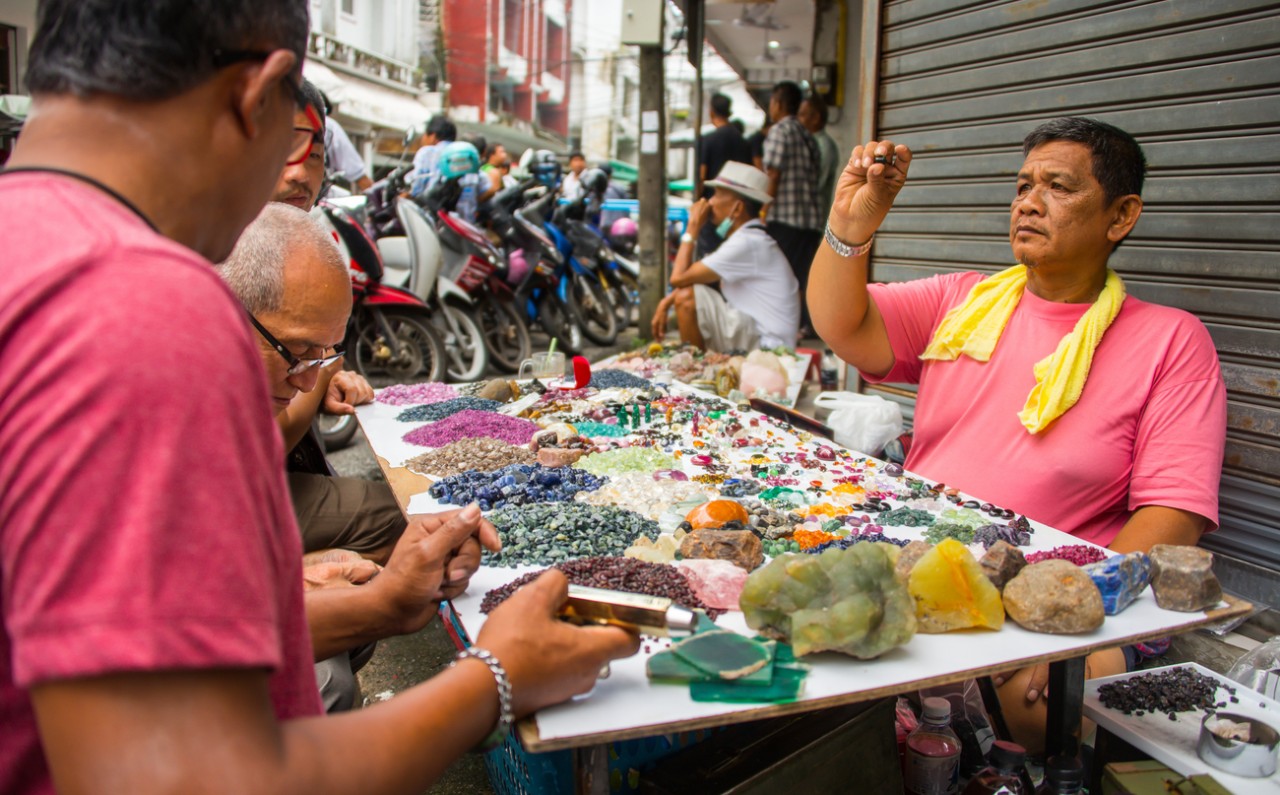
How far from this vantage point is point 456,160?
782 cm

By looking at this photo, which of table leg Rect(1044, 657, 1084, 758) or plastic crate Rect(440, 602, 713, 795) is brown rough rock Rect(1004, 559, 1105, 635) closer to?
table leg Rect(1044, 657, 1084, 758)

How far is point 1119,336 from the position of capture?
2.67 meters

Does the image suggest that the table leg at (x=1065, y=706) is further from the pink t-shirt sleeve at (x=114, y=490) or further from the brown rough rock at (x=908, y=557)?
the pink t-shirt sleeve at (x=114, y=490)

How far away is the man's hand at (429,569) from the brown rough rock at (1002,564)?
3.38 feet

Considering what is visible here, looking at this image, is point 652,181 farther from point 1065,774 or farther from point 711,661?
point 711,661

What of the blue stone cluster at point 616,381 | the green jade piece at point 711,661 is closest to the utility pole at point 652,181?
the blue stone cluster at point 616,381

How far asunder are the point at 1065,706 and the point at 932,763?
0.37 metres

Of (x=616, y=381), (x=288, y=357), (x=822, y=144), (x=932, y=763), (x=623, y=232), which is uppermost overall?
(x=822, y=144)

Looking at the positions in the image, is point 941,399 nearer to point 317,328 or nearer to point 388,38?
point 317,328

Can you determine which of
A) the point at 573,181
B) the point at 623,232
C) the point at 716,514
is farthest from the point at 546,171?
the point at 716,514

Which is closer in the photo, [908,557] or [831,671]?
[831,671]

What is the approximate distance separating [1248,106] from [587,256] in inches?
280

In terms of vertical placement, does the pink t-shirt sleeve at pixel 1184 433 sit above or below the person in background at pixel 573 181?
below

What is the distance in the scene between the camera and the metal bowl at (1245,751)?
1784 mm
